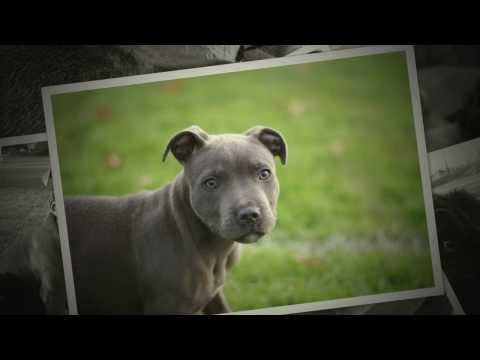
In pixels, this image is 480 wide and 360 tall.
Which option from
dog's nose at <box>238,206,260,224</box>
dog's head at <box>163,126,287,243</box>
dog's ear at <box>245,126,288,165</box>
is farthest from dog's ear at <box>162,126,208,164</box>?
dog's nose at <box>238,206,260,224</box>

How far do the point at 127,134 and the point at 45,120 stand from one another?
A: 170cm

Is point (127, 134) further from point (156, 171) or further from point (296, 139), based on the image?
point (296, 139)

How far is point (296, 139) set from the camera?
7.14 metres

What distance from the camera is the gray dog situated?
14.5 ft

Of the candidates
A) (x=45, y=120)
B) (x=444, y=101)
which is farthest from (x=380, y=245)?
(x=45, y=120)

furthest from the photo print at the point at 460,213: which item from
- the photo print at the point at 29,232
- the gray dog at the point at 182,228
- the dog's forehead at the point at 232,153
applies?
the photo print at the point at 29,232

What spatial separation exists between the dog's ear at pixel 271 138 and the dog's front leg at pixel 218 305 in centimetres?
160

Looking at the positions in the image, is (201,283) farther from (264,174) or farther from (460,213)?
(460,213)

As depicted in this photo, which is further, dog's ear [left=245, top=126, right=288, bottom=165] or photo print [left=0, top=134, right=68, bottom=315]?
photo print [left=0, top=134, right=68, bottom=315]

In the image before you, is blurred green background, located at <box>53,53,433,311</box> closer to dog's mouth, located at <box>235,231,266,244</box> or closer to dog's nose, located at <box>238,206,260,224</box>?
dog's mouth, located at <box>235,231,266,244</box>

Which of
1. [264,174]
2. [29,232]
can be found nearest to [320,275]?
[264,174]

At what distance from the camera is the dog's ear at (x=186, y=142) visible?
4.57m

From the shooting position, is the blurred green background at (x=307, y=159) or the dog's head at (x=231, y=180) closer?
the dog's head at (x=231, y=180)

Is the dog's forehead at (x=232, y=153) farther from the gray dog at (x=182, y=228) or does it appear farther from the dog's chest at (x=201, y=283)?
the dog's chest at (x=201, y=283)
